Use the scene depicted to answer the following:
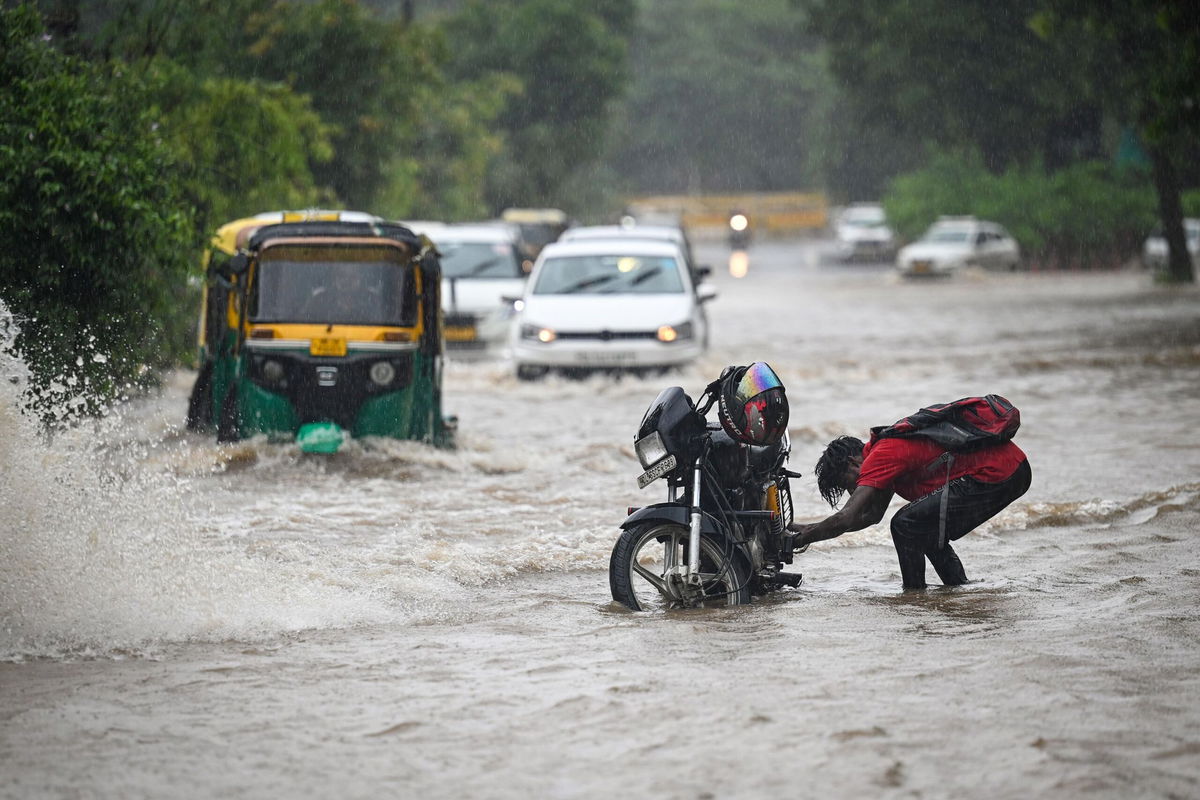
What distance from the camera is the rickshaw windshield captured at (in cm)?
1323

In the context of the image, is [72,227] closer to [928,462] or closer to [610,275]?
[928,462]

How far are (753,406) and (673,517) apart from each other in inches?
23.9

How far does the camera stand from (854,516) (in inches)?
315

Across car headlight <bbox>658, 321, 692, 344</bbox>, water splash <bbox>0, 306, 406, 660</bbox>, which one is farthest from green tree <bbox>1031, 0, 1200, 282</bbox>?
water splash <bbox>0, 306, 406, 660</bbox>

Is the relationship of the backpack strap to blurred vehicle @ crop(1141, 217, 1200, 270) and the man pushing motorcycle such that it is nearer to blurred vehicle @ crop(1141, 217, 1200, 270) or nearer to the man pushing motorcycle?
the man pushing motorcycle

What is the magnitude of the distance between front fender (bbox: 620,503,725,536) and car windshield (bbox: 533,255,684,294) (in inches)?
468

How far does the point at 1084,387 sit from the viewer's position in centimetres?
1931

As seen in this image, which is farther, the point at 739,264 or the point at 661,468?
the point at 739,264

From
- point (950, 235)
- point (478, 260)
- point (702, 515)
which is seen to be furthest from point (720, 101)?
point (702, 515)

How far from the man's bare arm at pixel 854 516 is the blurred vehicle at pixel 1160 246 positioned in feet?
129

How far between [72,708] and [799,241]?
7001cm

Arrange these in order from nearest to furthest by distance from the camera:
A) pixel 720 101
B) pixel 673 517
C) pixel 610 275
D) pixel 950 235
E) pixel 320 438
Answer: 1. pixel 673 517
2. pixel 320 438
3. pixel 610 275
4. pixel 950 235
5. pixel 720 101

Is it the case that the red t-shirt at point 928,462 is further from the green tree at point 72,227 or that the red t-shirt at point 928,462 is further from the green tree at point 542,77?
the green tree at point 542,77

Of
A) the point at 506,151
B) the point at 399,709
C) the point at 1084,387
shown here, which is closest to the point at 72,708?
the point at 399,709
